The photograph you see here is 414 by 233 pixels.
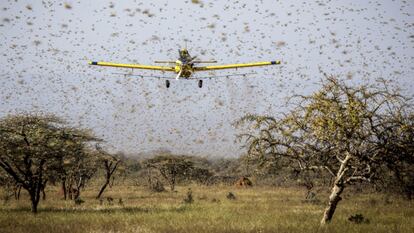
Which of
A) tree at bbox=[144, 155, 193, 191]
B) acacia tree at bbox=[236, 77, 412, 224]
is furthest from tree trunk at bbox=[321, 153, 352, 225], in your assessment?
tree at bbox=[144, 155, 193, 191]

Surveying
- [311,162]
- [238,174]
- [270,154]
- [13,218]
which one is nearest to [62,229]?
[13,218]

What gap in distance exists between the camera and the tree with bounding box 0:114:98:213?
25.5 meters

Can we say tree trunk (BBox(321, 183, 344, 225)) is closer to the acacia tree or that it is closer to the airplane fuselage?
the acacia tree

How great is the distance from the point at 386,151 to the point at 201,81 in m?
20.8

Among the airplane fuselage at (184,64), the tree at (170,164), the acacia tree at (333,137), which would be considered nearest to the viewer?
the acacia tree at (333,137)

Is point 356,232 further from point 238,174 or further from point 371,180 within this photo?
point 238,174

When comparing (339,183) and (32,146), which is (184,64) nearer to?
(32,146)

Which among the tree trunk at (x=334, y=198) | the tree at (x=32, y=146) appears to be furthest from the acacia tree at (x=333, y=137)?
the tree at (x=32, y=146)

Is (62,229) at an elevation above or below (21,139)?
below

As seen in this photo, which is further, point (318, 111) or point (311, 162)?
point (311, 162)

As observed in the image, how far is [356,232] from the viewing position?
693 inches

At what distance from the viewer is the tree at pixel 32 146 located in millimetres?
25531

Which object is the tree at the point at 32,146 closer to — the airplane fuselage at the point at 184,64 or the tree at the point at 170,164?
the airplane fuselage at the point at 184,64

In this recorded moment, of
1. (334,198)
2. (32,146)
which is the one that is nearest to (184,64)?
(32,146)
